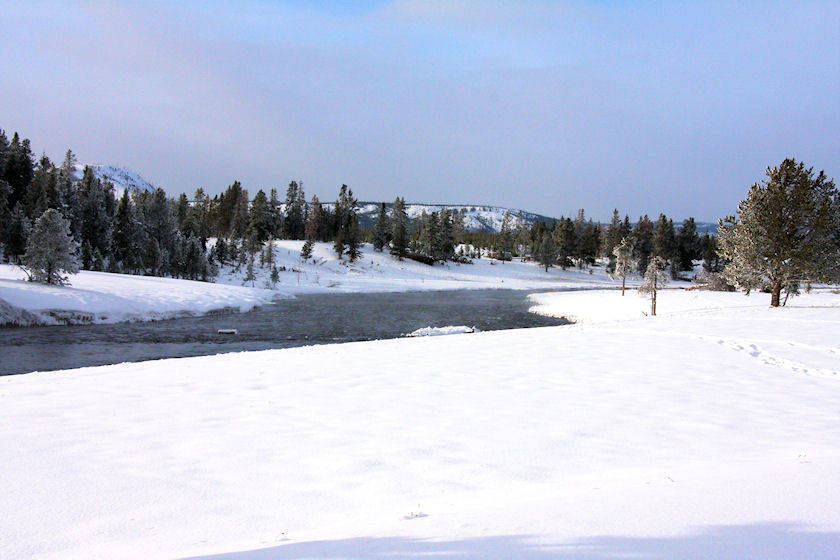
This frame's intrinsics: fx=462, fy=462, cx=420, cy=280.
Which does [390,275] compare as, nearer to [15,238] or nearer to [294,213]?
[294,213]

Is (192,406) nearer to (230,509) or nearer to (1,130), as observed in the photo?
(230,509)

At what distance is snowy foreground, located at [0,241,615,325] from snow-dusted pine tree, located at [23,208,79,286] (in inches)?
41.4

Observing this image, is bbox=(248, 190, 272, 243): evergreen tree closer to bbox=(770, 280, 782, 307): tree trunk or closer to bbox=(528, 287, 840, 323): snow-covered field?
bbox=(528, 287, 840, 323): snow-covered field

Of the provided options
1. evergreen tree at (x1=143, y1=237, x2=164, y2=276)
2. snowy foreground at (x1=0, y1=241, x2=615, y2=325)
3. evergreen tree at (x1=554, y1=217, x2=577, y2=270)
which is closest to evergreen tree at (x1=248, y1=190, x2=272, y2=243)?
snowy foreground at (x1=0, y1=241, x2=615, y2=325)

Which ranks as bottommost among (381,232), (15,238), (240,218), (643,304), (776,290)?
(643,304)

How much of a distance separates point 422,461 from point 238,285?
6196 cm

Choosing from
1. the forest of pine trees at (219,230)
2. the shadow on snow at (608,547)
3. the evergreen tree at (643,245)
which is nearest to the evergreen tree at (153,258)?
the forest of pine trees at (219,230)

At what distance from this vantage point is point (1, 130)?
245ft

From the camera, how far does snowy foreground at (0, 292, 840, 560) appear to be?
10.7 ft

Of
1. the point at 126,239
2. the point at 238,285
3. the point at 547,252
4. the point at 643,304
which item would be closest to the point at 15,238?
the point at 126,239

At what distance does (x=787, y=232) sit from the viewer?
27922mm

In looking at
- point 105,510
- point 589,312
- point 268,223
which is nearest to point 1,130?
point 268,223

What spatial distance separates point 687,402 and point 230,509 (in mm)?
7588

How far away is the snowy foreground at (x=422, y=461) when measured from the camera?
10.7ft
